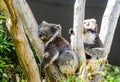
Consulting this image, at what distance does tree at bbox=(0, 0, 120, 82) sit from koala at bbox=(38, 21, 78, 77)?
0.19 feet

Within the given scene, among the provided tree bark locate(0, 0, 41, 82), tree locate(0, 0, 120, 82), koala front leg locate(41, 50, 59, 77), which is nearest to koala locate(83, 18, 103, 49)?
tree locate(0, 0, 120, 82)

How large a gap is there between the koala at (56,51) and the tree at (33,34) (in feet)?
0.19

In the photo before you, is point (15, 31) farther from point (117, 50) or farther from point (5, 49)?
point (117, 50)

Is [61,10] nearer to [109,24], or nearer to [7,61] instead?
[7,61]

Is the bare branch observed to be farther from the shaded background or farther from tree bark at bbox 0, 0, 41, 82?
the shaded background

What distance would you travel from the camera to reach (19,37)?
2779 mm

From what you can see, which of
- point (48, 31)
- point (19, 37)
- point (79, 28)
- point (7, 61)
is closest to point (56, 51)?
point (48, 31)

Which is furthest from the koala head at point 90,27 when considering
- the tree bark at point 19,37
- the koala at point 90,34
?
the tree bark at point 19,37

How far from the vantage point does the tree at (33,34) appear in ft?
9.12

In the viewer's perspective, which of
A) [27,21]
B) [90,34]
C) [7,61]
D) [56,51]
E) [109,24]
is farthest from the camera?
[7,61]

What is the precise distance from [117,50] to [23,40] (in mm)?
4262

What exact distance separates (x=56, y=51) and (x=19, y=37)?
2.58ft

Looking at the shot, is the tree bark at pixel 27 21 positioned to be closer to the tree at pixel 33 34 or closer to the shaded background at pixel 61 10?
the tree at pixel 33 34

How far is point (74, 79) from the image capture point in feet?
10.4
